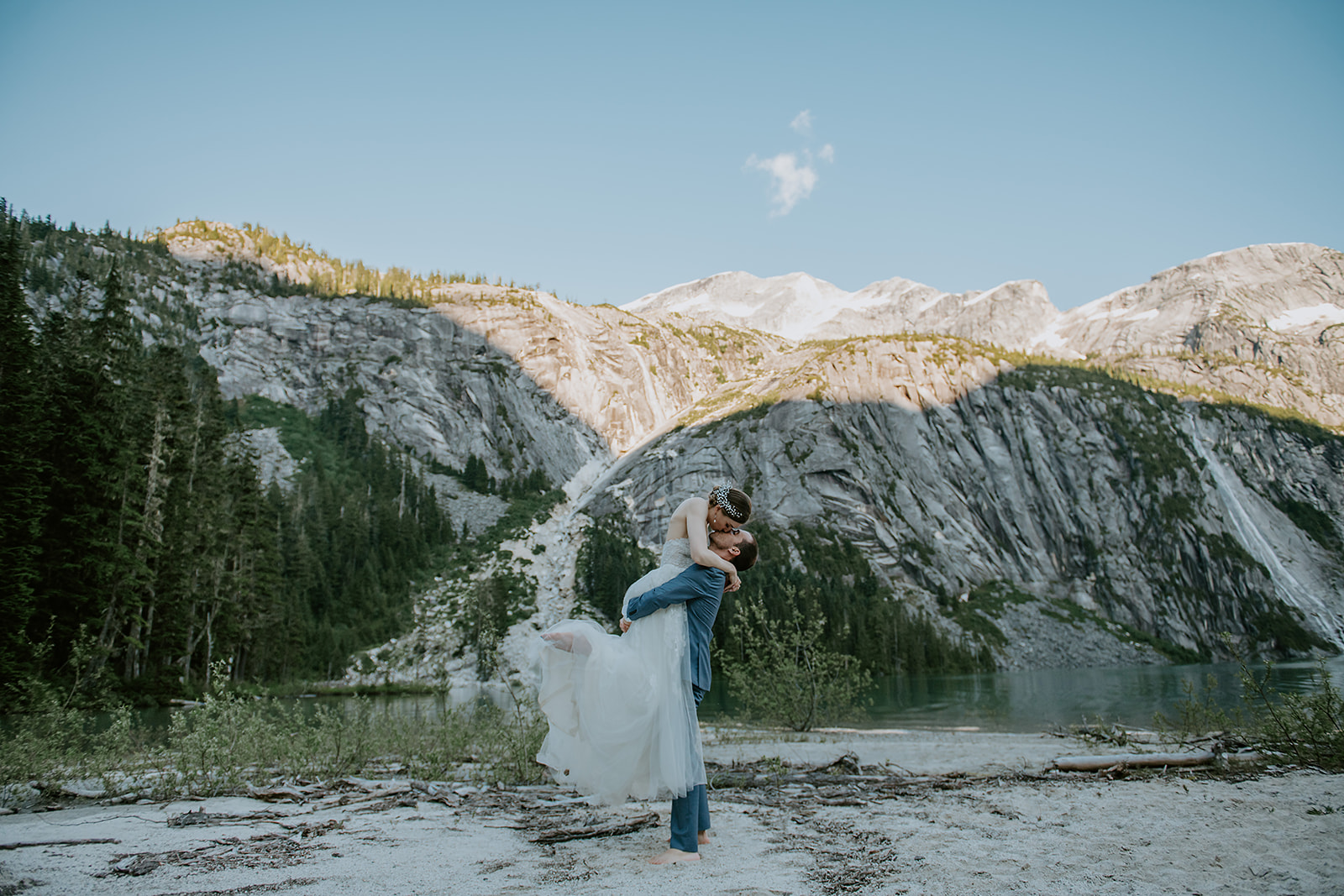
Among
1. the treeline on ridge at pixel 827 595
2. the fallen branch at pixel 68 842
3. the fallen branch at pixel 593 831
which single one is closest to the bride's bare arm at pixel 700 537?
the fallen branch at pixel 593 831

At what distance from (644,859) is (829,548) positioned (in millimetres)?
86325

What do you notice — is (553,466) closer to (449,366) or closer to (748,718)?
(449,366)

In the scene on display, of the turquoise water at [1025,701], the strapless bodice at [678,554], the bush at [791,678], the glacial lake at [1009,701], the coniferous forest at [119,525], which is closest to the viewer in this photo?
the strapless bodice at [678,554]

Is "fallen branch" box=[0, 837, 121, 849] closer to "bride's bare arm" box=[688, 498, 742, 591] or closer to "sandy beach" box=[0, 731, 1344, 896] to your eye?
"sandy beach" box=[0, 731, 1344, 896]

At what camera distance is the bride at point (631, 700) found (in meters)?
4.81

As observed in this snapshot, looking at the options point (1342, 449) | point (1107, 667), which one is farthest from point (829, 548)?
point (1342, 449)

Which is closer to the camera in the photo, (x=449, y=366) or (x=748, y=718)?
(x=748, y=718)

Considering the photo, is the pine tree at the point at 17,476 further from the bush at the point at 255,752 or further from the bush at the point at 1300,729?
the bush at the point at 1300,729

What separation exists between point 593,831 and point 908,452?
105236 mm

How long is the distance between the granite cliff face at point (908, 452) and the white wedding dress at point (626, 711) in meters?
71.5

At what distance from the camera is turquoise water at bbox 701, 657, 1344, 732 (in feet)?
78.1

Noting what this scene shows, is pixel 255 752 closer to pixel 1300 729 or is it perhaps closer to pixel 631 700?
pixel 631 700

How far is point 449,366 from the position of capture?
114 m

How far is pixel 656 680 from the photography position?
4.94m
